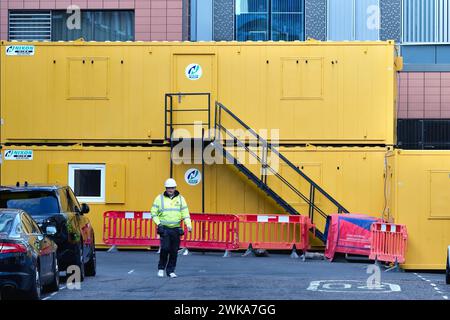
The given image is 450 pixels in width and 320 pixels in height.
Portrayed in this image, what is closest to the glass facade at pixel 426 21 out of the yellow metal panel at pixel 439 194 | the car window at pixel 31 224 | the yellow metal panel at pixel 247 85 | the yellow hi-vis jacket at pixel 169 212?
the yellow metal panel at pixel 247 85

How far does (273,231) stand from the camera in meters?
25.1

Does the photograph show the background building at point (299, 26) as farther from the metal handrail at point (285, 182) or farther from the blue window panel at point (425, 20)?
the metal handrail at point (285, 182)

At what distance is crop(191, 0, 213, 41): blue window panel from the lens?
31906mm

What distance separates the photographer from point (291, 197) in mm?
25312

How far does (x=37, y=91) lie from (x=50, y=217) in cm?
958

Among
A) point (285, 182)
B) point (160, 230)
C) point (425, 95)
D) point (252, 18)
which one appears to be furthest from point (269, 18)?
point (160, 230)

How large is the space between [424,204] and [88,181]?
28.1ft

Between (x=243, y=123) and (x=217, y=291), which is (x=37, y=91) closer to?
(x=243, y=123)

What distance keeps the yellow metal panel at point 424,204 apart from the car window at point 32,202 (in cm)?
794

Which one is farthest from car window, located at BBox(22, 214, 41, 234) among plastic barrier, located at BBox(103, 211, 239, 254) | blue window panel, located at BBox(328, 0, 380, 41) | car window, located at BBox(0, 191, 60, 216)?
→ blue window panel, located at BBox(328, 0, 380, 41)

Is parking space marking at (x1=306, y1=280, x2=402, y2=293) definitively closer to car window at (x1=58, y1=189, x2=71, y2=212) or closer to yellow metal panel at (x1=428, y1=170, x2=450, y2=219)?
car window at (x1=58, y1=189, x2=71, y2=212)

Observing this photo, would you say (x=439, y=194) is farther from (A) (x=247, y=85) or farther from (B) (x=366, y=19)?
(B) (x=366, y=19)

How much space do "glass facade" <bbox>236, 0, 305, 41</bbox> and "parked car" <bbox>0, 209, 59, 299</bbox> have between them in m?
18.2

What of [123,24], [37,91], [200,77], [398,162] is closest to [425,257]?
[398,162]
